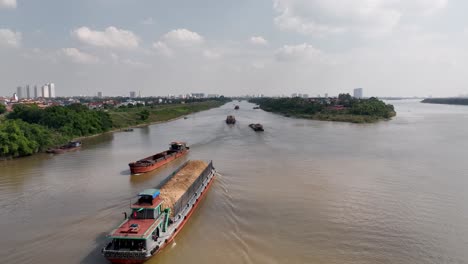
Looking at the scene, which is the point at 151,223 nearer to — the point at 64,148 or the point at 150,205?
the point at 150,205

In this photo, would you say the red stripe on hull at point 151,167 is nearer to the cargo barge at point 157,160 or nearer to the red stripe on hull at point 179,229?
the cargo barge at point 157,160

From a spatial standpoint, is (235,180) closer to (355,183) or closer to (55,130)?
(355,183)

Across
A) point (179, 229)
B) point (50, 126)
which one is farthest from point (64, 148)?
point (179, 229)

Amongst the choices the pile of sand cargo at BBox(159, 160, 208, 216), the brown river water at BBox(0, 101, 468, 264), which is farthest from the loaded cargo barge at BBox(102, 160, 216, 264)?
the brown river water at BBox(0, 101, 468, 264)

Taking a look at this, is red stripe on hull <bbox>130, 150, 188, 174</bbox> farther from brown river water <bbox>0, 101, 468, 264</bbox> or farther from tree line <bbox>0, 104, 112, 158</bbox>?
tree line <bbox>0, 104, 112, 158</bbox>

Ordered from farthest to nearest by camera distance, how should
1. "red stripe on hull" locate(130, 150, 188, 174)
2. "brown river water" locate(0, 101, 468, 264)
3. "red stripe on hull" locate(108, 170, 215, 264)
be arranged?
"red stripe on hull" locate(130, 150, 188, 174), "brown river water" locate(0, 101, 468, 264), "red stripe on hull" locate(108, 170, 215, 264)

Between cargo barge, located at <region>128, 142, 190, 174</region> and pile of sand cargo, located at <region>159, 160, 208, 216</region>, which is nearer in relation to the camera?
pile of sand cargo, located at <region>159, 160, 208, 216</region>

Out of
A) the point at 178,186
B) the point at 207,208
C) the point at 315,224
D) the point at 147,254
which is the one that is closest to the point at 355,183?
the point at 315,224
